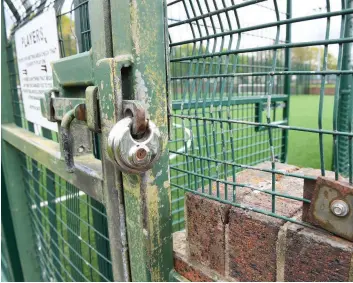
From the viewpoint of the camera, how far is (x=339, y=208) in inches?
22.4

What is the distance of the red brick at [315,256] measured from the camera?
0.61m

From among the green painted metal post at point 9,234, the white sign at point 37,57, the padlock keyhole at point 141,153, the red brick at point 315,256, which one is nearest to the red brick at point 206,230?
the red brick at point 315,256

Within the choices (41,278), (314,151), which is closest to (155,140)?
(41,278)

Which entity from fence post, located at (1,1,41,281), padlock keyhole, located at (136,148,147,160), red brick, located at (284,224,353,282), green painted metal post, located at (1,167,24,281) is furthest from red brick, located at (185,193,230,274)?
green painted metal post, located at (1,167,24,281)

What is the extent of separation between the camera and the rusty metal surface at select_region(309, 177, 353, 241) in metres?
0.56

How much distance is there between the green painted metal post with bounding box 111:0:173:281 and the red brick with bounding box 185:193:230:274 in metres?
0.08

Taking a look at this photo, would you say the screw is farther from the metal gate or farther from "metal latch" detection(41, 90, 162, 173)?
"metal latch" detection(41, 90, 162, 173)

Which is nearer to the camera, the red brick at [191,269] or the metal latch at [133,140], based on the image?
the metal latch at [133,140]

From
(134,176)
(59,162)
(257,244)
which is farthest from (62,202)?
(257,244)

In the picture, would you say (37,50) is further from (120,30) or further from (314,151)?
(314,151)

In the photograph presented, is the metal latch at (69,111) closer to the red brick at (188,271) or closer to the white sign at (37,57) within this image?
the white sign at (37,57)

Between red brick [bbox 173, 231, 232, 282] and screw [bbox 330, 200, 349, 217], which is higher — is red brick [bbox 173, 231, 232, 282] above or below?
below

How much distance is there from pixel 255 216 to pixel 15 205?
1.94 metres

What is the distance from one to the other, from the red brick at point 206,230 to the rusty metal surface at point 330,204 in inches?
9.5
